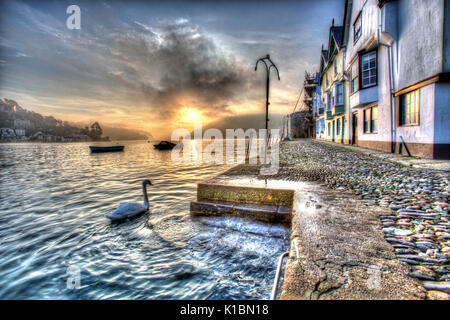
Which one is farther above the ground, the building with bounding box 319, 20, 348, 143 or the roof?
the roof

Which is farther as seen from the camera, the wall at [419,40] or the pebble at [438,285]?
the wall at [419,40]

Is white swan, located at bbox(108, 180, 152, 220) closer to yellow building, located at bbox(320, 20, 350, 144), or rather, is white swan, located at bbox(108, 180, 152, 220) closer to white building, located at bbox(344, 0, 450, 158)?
white building, located at bbox(344, 0, 450, 158)

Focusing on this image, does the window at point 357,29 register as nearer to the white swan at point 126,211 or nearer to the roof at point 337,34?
the roof at point 337,34

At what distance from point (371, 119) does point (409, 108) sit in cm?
456

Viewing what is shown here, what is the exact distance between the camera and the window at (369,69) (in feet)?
43.6

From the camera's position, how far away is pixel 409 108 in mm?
10188

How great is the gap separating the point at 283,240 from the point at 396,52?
1266cm

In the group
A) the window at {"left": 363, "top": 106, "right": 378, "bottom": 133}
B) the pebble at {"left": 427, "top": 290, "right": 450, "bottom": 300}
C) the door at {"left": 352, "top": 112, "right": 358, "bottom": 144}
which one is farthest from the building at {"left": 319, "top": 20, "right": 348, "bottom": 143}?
the pebble at {"left": 427, "top": 290, "right": 450, "bottom": 300}

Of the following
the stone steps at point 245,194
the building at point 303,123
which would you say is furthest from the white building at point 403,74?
the building at point 303,123

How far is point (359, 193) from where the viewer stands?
456cm

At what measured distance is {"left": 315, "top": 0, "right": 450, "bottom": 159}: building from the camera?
26.9 feet

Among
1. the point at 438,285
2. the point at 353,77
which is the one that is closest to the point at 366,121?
the point at 353,77

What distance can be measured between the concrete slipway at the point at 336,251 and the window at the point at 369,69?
41.6ft
